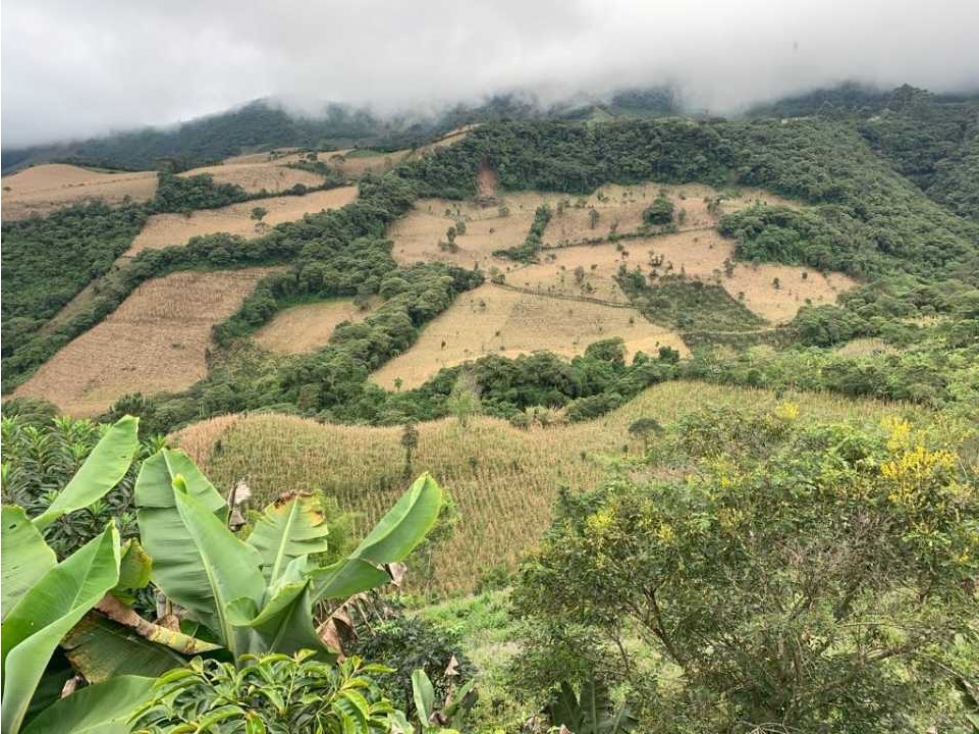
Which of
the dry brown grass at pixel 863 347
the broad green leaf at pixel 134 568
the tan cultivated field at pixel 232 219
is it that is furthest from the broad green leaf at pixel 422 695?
the tan cultivated field at pixel 232 219

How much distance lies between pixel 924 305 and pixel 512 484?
27640 millimetres

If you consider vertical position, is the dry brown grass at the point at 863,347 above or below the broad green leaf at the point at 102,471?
below

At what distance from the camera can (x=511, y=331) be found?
3606cm

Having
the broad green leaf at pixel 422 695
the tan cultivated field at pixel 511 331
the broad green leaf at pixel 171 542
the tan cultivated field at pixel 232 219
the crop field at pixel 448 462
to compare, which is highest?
the broad green leaf at pixel 171 542

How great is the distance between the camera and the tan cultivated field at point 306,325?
3603 cm

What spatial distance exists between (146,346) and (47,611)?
37.9m

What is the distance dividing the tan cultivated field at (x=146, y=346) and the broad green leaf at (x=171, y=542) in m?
31.1

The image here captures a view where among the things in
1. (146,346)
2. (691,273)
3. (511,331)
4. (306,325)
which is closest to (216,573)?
(511,331)

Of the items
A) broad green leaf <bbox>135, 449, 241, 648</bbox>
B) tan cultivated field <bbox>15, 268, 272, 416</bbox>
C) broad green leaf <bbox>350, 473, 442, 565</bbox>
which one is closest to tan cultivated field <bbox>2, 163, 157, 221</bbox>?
tan cultivated field <bbox>15, 268, 272, 416</bbox>

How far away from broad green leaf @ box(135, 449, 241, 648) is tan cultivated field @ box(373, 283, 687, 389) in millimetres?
26489

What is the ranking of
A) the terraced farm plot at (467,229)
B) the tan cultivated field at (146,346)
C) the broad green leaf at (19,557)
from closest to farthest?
the broad green leaf at (19,557) → the tan cultivated field at (146,346) → the terraced farm plot at (467,229)

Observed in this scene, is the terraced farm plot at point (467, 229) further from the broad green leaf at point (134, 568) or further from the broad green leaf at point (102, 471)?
the broad green leaf at point (134, 568)

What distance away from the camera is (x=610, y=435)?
66.5ft

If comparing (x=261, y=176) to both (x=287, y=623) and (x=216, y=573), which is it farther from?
Answer: (x=287, y=623)
